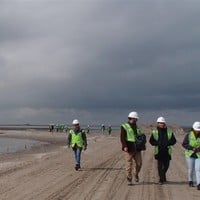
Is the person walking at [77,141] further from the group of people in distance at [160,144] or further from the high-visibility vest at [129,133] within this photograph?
the high-visibility vest at [129,133]

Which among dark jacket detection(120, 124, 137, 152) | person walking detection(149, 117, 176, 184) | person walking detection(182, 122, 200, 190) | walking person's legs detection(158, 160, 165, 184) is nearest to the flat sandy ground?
walking person's legs detection(158, 160, 165, 184)

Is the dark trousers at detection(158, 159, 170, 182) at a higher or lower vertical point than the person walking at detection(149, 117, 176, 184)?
lower

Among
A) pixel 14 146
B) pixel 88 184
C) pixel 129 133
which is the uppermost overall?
pixel 129 133

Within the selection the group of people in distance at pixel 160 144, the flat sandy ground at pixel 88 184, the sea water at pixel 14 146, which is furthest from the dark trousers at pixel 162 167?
the sea water at pixel 14 146

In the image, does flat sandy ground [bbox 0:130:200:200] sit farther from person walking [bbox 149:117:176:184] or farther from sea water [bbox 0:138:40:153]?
sea water [bbox 0:138:40:153]

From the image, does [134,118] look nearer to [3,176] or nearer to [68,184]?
[68,184]

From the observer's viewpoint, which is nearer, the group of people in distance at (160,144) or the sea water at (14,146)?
the group of people in distance at (160,144)

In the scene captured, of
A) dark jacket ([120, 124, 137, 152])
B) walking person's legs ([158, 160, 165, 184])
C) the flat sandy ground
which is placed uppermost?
dark jacket ([120, 124, 137, 152])

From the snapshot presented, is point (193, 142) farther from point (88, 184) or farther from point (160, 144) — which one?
point (88, 184)

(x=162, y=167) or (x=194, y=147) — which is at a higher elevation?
(x=194, y=147)

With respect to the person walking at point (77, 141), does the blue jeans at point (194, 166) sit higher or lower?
lower

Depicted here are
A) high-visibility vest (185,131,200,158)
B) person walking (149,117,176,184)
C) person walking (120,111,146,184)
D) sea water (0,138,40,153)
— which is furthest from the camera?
sea water (0,138,40,153)

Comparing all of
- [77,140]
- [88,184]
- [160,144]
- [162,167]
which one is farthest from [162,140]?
[77,140]

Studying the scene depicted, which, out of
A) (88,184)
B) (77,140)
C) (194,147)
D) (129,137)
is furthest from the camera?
(77,140)
